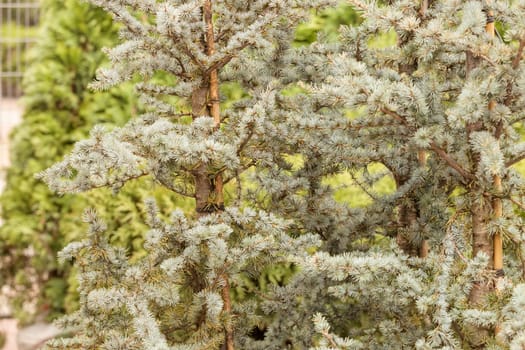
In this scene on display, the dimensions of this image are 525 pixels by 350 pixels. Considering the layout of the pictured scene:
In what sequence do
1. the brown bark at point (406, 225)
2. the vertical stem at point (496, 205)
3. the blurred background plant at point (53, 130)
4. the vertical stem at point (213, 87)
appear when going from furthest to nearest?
the blurred background plant at point (53, 130) < the brown bark at point (406, 225) < the vertical stem at point (213, 87) < the vertical stem at point (496, 205)

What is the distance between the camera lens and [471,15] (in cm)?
163

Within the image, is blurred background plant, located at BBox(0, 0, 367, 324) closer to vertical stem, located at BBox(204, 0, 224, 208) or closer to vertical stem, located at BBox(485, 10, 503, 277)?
vertical stem, located at BBox(204, 0, 224, 208)

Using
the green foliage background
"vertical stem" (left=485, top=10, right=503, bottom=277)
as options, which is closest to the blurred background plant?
the green foliage background

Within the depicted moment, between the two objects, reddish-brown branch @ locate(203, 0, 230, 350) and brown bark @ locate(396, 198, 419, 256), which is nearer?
reddish-brown branch @ locate(203, 0, 230, 350)

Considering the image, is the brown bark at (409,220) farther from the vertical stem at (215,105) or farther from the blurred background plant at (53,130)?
the blurred background plant at (53,130)

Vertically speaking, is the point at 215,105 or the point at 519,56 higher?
the point at 519,56

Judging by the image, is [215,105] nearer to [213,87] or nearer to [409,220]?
[213,87]

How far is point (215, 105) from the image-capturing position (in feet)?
6.75

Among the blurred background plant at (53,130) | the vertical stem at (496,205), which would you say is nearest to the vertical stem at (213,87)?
the vertical stem at (496,205)

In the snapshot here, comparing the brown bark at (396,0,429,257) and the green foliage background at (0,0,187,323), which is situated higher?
the brown bark at (396,0,429,257)

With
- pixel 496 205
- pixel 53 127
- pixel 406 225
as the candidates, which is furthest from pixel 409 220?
pixel 53 127

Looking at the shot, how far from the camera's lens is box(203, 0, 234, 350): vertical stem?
Result: 1.95 meters

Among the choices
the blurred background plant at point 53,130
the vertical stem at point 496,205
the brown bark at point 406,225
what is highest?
the vertical stem at point 496,205

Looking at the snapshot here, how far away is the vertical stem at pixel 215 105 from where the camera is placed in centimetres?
195
